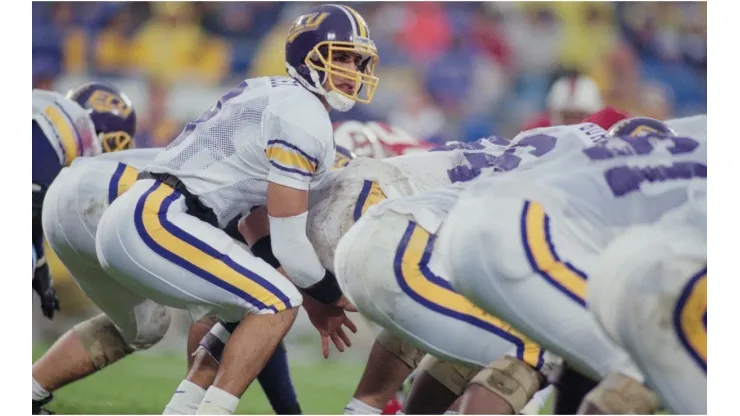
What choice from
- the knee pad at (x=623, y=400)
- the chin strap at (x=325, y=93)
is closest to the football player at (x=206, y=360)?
the chin strap at (x=325, y=93)

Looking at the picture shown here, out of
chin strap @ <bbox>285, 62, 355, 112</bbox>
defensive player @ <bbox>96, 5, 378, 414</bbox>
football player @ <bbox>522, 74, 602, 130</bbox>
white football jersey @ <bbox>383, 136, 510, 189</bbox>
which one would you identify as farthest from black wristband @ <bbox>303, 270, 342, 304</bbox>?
football player @ <bbox>522, 74, 602, 130</bbox>

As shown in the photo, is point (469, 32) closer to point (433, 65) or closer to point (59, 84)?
point (433, 65)

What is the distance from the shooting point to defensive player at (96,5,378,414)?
3.34 meters

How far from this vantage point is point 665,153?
8.91 ft

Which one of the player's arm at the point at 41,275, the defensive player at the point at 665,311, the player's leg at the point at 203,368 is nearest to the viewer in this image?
the defensive player at the point at 665,311

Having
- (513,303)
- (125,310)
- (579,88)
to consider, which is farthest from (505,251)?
(579,88)

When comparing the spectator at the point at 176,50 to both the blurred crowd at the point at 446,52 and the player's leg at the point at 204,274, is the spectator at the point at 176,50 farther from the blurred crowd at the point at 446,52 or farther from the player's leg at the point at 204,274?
the player's leg at the point at 204,274

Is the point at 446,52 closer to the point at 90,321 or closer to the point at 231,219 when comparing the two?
the point at 90,321

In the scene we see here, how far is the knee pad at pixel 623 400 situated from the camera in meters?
2.43

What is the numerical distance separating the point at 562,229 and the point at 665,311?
15.5 inches

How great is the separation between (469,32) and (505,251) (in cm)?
585

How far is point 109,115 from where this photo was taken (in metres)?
5.29

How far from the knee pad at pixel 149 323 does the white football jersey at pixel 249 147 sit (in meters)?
0.70

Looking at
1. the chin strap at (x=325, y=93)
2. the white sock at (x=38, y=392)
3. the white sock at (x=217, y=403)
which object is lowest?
the white sock at (x=38, y=392)
